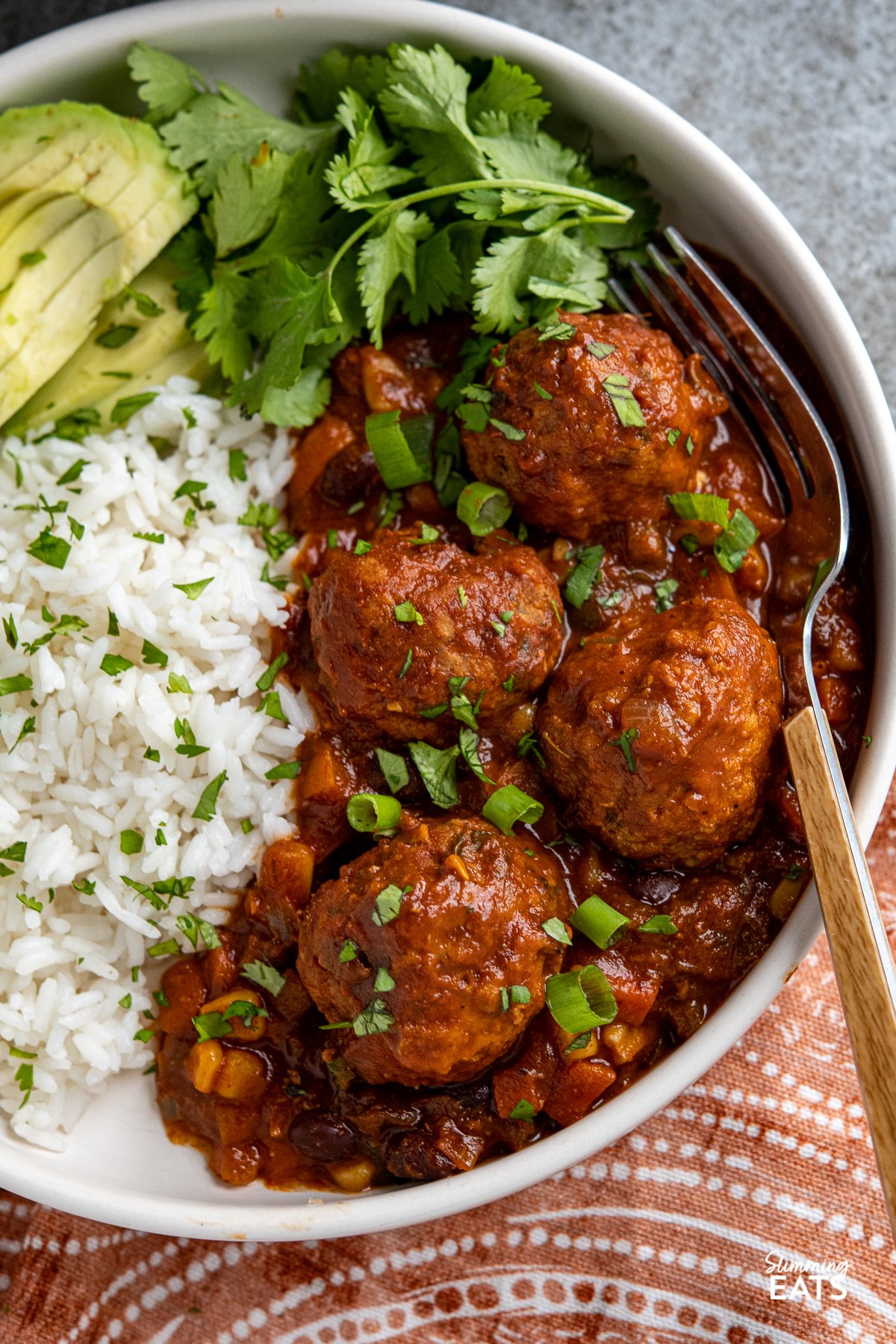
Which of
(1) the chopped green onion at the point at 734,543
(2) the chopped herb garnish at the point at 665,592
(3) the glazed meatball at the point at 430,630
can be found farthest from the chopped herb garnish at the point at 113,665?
(1) the chopped green onion at the point at 734,543

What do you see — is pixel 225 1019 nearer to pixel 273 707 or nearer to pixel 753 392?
pixel 273 707

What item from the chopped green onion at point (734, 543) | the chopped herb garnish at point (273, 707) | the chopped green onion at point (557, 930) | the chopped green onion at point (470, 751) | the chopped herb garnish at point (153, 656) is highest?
the chopped green onion at point (734, 543)

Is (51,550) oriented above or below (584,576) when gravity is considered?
below

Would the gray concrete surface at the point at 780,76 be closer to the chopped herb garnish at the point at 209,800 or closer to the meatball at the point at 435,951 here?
the meatball at the point at 435,951

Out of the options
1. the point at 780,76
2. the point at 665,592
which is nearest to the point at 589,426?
the point at 665,592

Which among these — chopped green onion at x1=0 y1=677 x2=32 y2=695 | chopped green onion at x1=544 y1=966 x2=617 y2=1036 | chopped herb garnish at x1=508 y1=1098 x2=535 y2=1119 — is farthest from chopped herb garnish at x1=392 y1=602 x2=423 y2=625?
chopped herb garnish at x1=508 y1=1098 x2=535 y2=1119

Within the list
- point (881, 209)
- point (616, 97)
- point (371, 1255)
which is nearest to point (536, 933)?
point (371, 1255)
